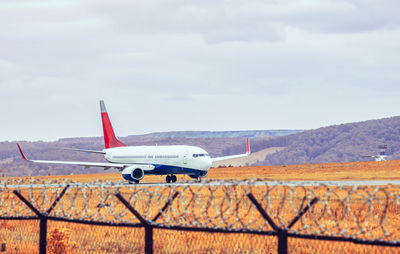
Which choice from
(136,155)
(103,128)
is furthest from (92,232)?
(103,128)

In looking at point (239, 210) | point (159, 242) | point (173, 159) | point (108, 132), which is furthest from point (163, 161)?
point (159, 242)

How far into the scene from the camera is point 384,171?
79.2 m

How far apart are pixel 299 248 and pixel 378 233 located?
4.28 m

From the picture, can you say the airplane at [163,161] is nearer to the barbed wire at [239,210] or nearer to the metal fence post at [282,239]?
the barbed wire at [239,210]

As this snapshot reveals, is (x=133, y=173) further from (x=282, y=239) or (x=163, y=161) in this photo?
(x=282, y=239)

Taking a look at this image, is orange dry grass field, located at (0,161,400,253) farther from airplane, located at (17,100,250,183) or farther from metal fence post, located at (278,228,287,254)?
airplane, located at (17,100,250,183)

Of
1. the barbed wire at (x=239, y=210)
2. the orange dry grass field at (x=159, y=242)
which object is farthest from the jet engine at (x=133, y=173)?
the orange dry grass field at (x=159, y=242)

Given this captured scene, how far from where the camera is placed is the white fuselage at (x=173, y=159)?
2295 inches

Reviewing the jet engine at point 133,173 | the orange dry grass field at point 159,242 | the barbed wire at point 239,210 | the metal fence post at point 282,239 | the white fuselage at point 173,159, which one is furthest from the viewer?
the jet engine at point 133,173

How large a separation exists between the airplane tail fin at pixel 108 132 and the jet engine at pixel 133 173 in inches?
752

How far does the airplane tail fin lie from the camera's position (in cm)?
8106

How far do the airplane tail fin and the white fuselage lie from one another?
14.9 metres

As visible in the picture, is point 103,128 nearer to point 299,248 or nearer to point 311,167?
point 311,167

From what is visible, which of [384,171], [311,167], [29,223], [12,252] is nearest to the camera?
[12,252]
